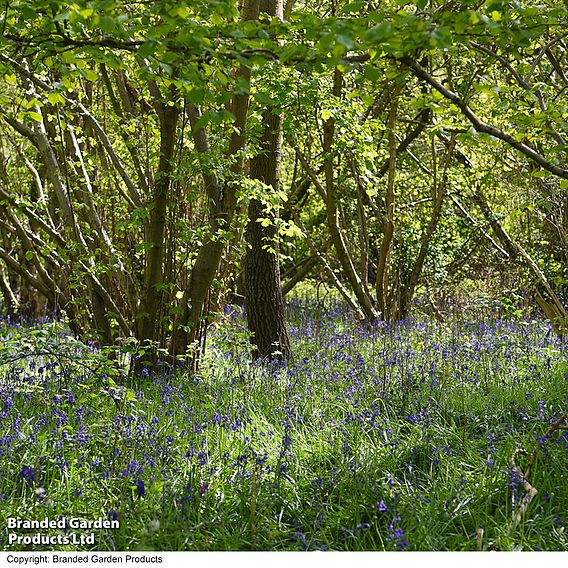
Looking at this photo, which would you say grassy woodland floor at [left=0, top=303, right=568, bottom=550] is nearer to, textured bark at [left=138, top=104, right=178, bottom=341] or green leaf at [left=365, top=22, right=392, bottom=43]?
textured bark at [left=138, top=104, right=178, bottom=341]

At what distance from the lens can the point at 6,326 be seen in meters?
10.4

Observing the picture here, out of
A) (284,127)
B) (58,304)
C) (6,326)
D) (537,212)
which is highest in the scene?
(284,127)

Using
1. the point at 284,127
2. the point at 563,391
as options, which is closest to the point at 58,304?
the point at 284,127

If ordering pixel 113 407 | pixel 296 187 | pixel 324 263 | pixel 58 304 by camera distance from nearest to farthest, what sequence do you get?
pixel 113 407
pixel 58 304
pixel 324 263
pixel 296 187

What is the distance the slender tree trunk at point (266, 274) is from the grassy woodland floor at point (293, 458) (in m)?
1.20

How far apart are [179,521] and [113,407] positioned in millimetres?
1784

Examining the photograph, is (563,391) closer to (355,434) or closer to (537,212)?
(355,434)

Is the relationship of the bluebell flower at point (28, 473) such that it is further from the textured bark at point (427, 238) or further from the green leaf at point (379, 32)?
the textured bark at point (427, 238)

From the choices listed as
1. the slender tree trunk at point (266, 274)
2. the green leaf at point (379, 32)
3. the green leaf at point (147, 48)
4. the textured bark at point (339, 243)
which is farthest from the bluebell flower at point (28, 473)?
the textured bark at point (339, 243)

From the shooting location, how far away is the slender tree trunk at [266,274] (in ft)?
23.5

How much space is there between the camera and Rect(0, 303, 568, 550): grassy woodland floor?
3.32 metres

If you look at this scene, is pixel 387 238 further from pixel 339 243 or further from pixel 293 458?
pixel 293 458

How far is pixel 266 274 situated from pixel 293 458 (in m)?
3.39

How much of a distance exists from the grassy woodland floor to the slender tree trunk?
3.92 ft
